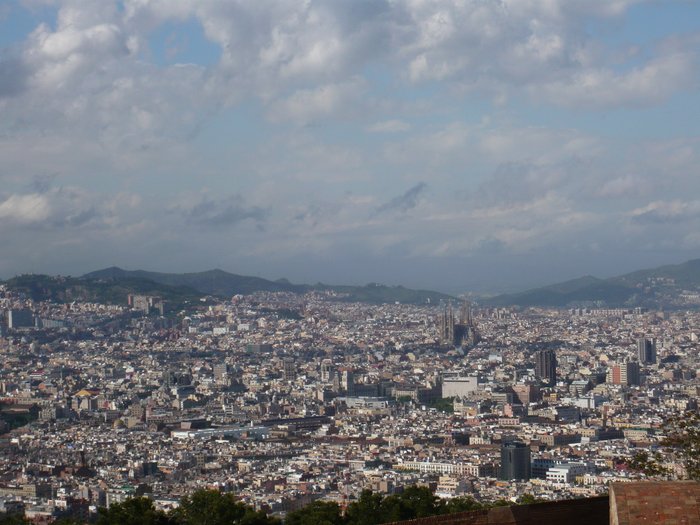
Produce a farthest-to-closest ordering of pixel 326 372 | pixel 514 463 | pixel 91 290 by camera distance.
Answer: pixel 91 290, pixel 326 372, pixel 514 463

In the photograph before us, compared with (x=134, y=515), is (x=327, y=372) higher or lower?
lower

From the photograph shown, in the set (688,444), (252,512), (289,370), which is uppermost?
(688,444)

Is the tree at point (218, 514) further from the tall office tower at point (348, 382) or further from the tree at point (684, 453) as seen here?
the tall office tower at point (348, 382)

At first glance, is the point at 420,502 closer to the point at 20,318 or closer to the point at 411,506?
the point at 411,506

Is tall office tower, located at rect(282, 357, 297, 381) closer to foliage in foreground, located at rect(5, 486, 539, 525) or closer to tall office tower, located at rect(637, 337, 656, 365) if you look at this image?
tall office tower, located at rect(637, 337, 656, 365)

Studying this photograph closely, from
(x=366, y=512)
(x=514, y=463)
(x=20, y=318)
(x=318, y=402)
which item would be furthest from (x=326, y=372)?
(x=366, y=512)

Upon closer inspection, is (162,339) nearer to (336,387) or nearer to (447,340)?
(447,340)
